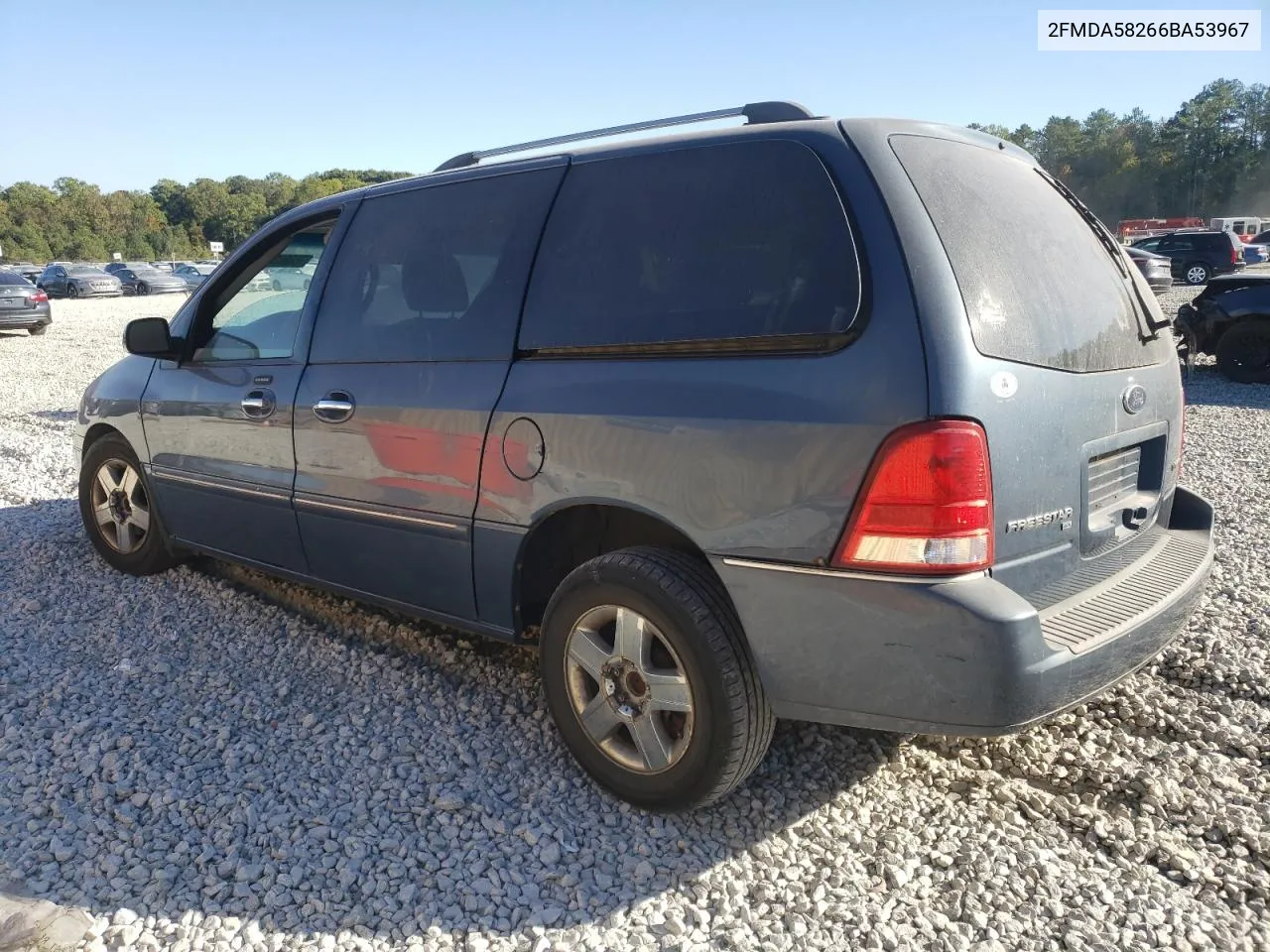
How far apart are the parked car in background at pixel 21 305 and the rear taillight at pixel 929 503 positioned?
23937 mm

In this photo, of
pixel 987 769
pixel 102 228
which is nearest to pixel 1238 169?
pixel 987 769

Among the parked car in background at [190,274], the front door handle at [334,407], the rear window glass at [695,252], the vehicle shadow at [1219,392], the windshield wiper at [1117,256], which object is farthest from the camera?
the parked car in background at [190,274]

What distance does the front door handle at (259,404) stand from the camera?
147 inches

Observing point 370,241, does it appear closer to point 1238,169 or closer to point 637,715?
point 637,715

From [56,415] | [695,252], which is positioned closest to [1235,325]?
[695,252]

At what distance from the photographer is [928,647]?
220cm

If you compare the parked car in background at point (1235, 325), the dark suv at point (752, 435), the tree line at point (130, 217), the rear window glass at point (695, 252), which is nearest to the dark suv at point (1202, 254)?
the parked car in background at point (1235, 325)

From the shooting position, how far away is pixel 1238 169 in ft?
268

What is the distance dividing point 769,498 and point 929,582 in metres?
0.43

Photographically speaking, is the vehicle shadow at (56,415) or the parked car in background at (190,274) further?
the parked car in background at (190,274)

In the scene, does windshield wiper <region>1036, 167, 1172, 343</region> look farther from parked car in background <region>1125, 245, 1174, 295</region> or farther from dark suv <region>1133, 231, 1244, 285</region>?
dark suv <region>1133, 231, 1244, 285</region>

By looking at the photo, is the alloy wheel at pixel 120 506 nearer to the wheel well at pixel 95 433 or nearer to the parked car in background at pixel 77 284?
the wheel well at pixel 95 433

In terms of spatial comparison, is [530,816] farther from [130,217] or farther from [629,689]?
[130,217]

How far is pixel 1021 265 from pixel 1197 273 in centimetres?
3094
